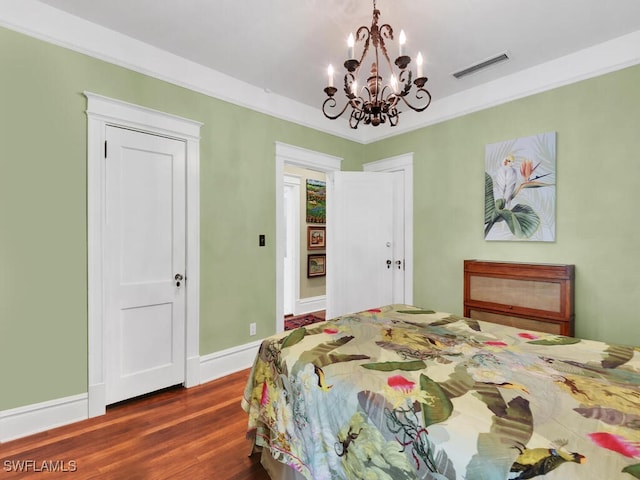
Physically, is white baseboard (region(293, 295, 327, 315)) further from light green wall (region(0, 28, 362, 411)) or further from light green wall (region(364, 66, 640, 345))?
light green wall (region(0, 28, 362, 411))

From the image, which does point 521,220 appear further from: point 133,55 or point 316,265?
point 133,55

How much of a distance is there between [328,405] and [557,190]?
275 cm

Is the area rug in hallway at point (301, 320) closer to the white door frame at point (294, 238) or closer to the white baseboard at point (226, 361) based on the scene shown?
the white door frame at point (294, 238)

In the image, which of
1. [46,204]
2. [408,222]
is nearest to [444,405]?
[46,204]

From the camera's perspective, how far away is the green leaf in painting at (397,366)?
130 centimetres

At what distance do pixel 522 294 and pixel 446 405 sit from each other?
214 cm

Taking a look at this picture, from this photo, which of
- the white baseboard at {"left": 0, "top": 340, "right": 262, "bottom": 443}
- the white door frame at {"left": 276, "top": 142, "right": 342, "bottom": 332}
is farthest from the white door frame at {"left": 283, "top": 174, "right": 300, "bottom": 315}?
the white baseboard at {"left": 0, "top": 340, "right": 262, "bottom": 443}

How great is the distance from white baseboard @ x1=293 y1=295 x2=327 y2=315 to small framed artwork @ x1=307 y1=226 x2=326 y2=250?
88 cm

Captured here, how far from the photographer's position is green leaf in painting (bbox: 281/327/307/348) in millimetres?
1649

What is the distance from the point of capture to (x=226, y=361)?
302 cm

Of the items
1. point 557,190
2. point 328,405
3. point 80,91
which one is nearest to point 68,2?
point 80,91

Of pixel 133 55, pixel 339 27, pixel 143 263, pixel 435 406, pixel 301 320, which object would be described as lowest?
pixel 301 320

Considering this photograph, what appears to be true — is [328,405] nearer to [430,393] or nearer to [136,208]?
[430,393]

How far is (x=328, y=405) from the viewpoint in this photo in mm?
1229
